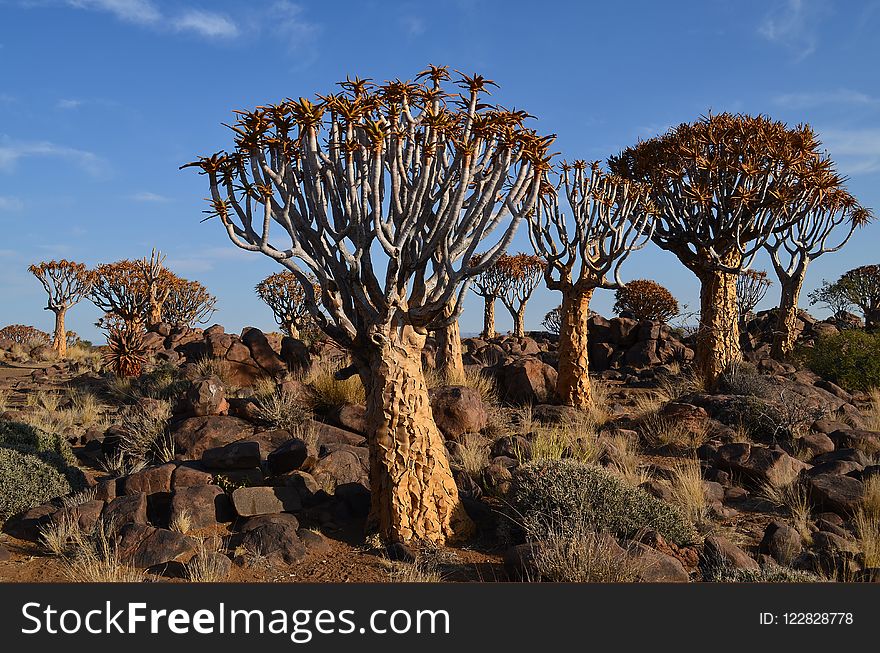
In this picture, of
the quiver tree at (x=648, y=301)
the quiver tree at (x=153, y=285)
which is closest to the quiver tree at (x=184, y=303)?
the quiver tree at (x=153, y=285)

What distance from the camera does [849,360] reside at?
1673cm

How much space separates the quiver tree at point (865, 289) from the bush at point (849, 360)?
1840 centimetres

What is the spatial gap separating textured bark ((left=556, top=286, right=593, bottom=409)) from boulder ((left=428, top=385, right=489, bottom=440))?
3.63 m

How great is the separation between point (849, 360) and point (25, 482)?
675 inches

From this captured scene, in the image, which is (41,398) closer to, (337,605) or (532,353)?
(337,605)

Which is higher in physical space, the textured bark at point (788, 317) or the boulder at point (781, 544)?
the textured bark at point (788, 317)

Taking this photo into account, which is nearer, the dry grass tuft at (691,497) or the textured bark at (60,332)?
the dry grass tuft at (691,497)

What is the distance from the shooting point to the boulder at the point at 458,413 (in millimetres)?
10587

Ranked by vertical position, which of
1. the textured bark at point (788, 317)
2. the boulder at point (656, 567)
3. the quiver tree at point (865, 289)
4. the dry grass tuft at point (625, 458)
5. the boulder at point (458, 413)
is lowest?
the boulder at point (656, 567)

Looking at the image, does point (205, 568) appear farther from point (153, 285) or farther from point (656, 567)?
point (153, 285)

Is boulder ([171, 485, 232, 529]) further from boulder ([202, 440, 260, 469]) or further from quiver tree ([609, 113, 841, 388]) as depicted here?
quiver tree ([609, 113, 841, 388])

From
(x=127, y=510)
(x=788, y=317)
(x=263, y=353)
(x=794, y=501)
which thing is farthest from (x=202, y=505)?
(x=788, y=317)

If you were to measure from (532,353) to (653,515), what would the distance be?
1746 centimetres

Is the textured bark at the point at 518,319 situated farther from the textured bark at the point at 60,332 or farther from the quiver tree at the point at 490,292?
the textured bark at the point at 60,332
